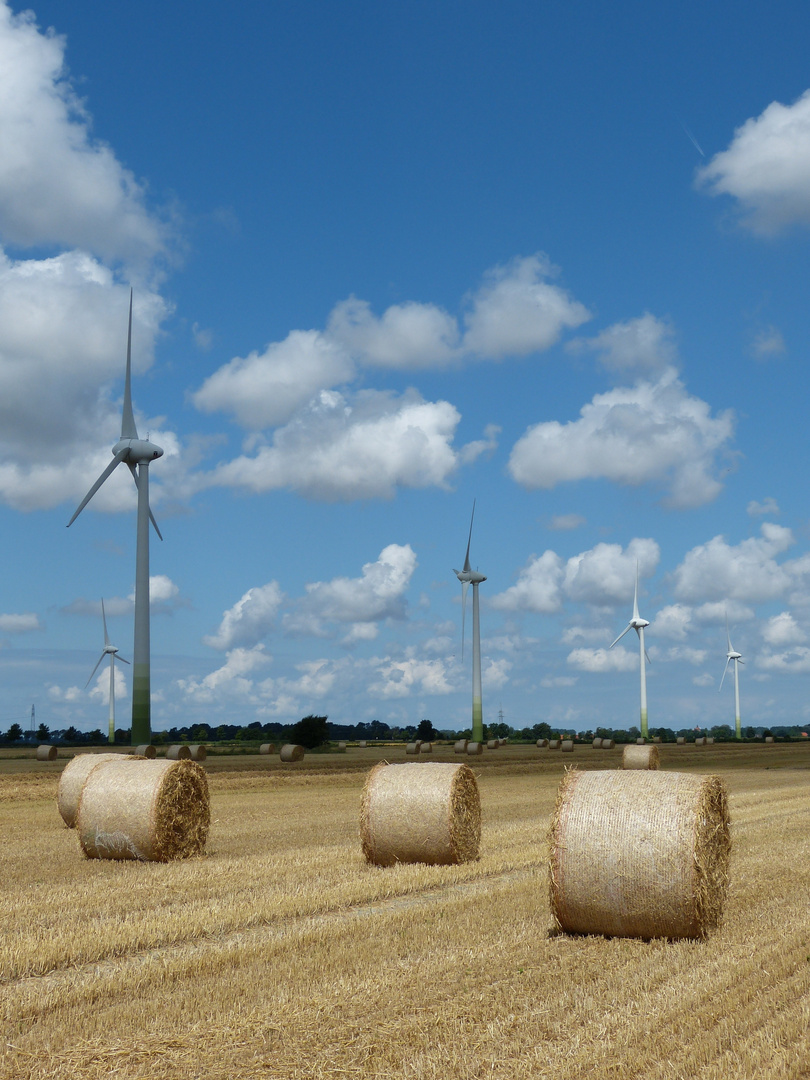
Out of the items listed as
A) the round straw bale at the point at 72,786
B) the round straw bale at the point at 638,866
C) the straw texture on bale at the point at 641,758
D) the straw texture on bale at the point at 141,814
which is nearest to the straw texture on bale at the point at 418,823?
the straw texture on bale at the point at 141,814

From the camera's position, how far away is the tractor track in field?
800cm

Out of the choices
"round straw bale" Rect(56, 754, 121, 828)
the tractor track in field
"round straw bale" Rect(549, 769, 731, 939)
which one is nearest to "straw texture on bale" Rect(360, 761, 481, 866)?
the tractor track in field

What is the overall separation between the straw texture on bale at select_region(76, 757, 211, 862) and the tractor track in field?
495 centimetres

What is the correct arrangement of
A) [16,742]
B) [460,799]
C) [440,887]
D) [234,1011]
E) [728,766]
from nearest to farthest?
1. [234,1011]
2. [440,887]
3. [460,799]
4. [728,766]
5. [16,742]

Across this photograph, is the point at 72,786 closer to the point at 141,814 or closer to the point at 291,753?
the point at 141,814

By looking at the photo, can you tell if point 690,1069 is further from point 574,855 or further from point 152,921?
point 152,921

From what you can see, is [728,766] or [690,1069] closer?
[690,1069]

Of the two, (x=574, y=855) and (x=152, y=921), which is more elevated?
(x=574, y=855)

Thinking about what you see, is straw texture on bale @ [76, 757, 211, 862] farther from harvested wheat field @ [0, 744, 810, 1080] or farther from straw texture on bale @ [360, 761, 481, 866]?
straw texture on bale @ [360, 761, 481, 866]

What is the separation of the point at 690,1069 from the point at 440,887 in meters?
6.97

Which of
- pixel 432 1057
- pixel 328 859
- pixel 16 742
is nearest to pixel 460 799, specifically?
pixel 328 859

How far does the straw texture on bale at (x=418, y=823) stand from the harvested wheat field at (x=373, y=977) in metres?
0.40

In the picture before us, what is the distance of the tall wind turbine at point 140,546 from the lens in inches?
2226

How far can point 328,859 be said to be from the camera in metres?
15.3
